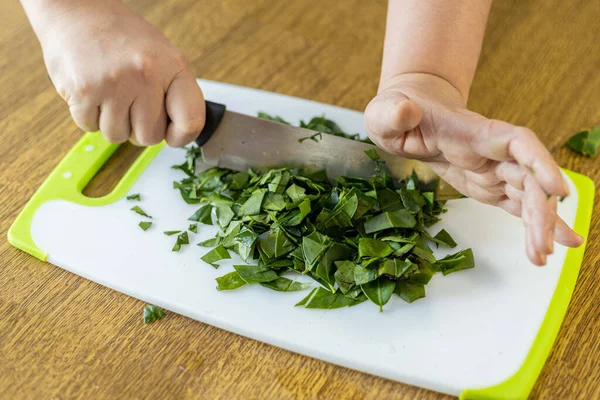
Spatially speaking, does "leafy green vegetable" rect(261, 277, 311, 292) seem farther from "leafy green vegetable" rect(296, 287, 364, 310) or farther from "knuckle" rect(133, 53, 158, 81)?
"knuckle" rect(133, 53, 158, 81)

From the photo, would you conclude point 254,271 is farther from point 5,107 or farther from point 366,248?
point 5,107

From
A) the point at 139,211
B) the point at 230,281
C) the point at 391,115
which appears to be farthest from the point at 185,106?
the point at 391,115

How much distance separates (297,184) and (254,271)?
0.67 feet

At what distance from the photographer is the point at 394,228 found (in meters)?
1.22

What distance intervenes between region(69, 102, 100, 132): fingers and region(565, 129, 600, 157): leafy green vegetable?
105cm

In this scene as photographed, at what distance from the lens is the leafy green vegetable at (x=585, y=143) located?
1.46m

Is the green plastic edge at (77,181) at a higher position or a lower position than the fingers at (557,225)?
lower

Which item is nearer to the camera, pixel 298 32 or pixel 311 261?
pixel 311 261

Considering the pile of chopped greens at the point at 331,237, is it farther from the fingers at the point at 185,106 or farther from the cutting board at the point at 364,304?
the fingers at the point at 185,106

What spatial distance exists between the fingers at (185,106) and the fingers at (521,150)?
0.57 m

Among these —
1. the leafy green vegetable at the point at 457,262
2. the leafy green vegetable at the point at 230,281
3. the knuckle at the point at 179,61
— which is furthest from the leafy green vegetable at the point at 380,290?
the knuckle at the point at 179,61

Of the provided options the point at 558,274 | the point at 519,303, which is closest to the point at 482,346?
the point at 519,303

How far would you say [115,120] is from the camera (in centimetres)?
129

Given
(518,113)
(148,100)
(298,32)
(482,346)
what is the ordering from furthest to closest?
1. (298,32)
2. (518,113)
3. (148,100)
4. (482,346)
